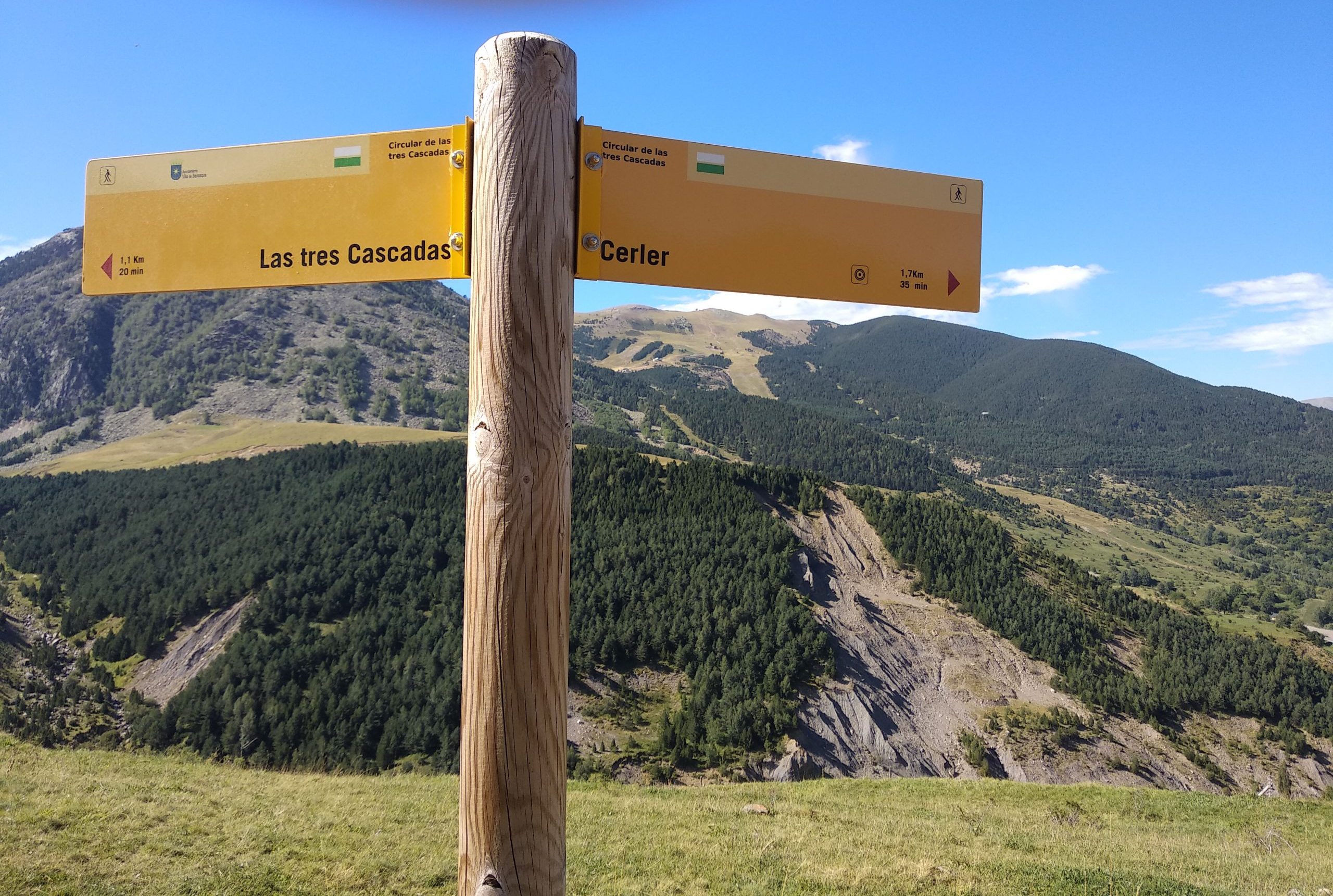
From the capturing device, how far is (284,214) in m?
2.81

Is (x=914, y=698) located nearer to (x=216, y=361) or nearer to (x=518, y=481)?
(x=518, y=481)

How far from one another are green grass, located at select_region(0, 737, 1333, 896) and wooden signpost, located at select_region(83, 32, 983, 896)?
17.2 ft

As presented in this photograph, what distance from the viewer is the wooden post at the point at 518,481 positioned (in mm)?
2281

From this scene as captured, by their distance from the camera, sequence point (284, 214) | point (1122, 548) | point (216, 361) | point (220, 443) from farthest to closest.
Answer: point (216, 361)
point (1122, 548)
point (220, 443)
point (284, 214)

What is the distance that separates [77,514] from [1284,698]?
4093 inches

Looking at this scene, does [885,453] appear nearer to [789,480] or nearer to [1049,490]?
[1049,490]

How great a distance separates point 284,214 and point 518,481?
153cm

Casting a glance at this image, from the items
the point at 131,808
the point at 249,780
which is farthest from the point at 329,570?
the point at 131,808

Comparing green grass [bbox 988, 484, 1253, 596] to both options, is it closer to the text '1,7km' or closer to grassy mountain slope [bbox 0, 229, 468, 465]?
grassy mountain slope [bbox 0, 229, 468, 465]

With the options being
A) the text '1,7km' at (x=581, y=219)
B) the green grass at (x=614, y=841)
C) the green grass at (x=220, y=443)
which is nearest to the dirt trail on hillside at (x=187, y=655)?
the green grass at (x=220, y=443)

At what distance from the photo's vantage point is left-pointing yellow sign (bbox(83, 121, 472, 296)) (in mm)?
2656

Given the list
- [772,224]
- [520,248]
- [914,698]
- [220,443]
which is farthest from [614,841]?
[220,443]

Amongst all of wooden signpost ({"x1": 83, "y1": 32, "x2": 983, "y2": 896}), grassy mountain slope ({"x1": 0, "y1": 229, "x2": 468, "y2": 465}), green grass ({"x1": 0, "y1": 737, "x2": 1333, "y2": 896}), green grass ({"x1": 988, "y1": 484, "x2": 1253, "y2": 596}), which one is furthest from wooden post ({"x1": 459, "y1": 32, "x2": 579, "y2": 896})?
grassy mountain slope ({"x1": 0, "y1": 229, "x2": 468, "y2": 465})

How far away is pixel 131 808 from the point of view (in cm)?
793
